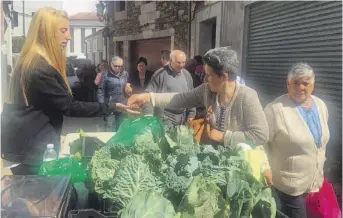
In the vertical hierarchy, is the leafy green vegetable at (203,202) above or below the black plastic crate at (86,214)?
above

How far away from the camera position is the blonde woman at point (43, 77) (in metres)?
2.16

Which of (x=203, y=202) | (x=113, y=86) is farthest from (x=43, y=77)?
(x=113, y=86)

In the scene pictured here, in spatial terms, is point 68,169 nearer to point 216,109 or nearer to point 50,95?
point 50,95

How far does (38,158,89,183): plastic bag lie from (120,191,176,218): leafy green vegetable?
55 centimetres

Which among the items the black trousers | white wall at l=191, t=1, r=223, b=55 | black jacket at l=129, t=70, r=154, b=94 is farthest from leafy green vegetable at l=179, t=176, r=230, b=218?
white wall at l=191, t=1, r=223, b=55

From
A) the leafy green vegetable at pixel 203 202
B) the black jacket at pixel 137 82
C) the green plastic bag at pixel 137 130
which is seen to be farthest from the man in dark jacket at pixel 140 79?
the leafy green vegetable at pixel 203 202

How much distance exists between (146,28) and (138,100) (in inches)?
480

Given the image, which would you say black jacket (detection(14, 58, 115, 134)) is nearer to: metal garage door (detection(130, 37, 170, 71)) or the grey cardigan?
the grey cardigan

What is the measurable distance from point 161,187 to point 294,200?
68.3 inches

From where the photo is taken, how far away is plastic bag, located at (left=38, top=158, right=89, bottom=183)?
1.83m

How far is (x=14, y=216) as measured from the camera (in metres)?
1.30

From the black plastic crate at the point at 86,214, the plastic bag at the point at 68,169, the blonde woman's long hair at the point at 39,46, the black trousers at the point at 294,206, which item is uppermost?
the blonde woman's long hair at the point at 39,46

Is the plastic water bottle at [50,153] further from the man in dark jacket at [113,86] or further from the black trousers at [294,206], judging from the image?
the man in dark jacket at [113,86]

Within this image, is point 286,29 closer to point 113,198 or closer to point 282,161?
point 282,161
